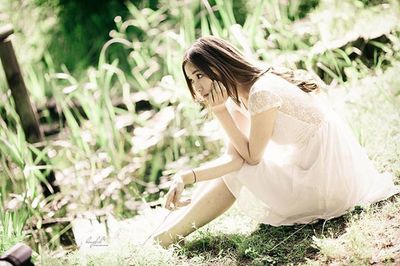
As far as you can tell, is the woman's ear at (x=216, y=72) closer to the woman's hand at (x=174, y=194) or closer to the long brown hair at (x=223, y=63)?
the long brown hair at (x=223, y=63)

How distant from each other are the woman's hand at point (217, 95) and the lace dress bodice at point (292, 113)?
4.7 inches

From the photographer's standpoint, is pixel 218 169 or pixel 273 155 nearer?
pixel 218 169

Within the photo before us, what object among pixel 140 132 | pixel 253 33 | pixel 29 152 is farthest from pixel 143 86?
pixel 29 152

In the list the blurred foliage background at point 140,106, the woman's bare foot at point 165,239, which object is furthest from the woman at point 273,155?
the blurred foliage background at point 140,106

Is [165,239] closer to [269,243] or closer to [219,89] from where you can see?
[269,243]

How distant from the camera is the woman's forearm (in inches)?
102

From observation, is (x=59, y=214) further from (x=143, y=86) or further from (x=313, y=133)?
(x=313, y=133)

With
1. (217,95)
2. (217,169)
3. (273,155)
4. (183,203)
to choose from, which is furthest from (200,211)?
(217,95)

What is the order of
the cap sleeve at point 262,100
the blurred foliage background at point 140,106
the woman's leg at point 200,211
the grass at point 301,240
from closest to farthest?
the grass at point 301,240
the cap sleeve at point 262,100
the woman's leg at point 200,211
the blurred foliage background at point 140,106

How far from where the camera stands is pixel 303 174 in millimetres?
2602

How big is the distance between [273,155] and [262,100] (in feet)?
1.07

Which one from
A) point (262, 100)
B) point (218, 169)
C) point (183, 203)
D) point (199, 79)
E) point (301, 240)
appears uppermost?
point (199, 79)

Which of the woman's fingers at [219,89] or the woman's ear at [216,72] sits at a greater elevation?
the woman's ear at [216,72]

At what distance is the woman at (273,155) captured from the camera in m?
2.54
